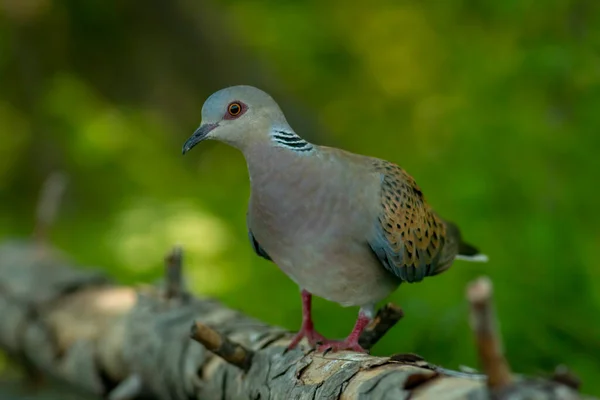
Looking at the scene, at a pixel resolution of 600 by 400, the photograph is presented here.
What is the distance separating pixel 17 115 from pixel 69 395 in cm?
628

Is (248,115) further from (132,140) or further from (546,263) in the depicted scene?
(132,140)

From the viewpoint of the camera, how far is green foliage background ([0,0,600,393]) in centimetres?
370

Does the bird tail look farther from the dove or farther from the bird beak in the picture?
the bird beak

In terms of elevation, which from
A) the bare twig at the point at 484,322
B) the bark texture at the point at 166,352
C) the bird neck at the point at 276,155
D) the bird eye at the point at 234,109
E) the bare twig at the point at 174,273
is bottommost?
the bark texture at the point at 166,352

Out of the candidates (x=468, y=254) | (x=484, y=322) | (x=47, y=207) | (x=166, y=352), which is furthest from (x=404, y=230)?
(x=47, y=207)

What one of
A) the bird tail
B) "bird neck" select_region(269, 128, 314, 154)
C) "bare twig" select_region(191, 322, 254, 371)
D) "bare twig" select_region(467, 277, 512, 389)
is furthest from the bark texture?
the bird tail

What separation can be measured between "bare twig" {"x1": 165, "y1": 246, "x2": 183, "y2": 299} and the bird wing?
1147 millimetres

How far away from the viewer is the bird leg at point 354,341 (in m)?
2.73

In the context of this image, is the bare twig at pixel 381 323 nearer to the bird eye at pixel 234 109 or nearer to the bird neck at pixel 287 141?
the bird neck at pixel 287 141

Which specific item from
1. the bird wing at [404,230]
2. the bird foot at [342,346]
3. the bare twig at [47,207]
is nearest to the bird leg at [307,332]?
the bird foot at [342,346]

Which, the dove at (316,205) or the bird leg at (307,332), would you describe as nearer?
the dove at (316,205)

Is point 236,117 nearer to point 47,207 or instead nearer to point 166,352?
point 166,352

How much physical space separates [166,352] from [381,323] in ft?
3.71

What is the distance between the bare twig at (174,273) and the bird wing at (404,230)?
1147mm
